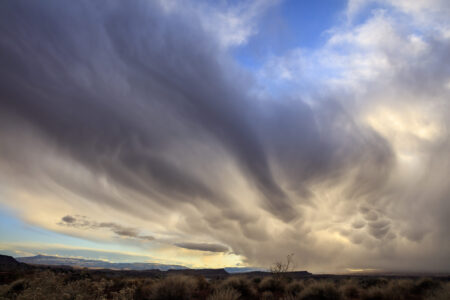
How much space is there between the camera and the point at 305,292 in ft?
57.9

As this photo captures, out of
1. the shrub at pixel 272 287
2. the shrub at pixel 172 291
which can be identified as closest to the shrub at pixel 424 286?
the shrub at pixel 272 287

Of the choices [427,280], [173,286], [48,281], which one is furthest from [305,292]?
[427,280]

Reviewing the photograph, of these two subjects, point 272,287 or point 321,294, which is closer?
point 321,294

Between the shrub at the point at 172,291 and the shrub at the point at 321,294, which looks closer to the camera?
the shrub at the point at 172,291

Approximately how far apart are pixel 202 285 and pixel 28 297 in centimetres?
1830

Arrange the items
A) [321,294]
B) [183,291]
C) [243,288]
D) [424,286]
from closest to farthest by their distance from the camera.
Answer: [183,291] < [321,294] < [243,288] < [424,286]

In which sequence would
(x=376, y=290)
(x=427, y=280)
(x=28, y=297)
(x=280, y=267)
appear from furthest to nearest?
(x=280, y=267)
(x=427, y=280)
(x=376, y=290)
(x=28, y=297)

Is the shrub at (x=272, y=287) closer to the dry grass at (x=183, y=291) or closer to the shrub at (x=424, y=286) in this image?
the dry grass at (x=183, y=291)

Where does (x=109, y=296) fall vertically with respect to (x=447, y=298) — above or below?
below

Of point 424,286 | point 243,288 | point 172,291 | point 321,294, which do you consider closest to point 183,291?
point 172,291

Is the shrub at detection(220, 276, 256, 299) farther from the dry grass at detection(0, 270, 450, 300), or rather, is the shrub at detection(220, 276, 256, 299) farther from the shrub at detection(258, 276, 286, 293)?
the shrub at detection(258, 276, 286, 293)

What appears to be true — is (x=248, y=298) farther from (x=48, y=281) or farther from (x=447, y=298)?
(x=48, y=281)

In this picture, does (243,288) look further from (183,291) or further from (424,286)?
(424,286)

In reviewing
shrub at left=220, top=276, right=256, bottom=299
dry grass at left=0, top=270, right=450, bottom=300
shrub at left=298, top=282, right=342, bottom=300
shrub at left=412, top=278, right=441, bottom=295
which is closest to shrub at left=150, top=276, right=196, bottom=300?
dry grass at left=0, top=270, right=450, bottom=300
